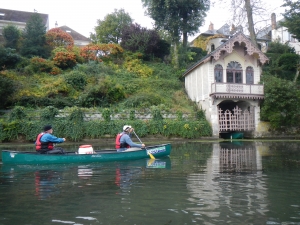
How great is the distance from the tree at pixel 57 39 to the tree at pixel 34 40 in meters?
0.96

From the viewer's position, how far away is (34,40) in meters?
41.0

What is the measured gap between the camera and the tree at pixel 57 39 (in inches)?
1695

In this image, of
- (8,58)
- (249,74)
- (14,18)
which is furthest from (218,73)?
(14,18)

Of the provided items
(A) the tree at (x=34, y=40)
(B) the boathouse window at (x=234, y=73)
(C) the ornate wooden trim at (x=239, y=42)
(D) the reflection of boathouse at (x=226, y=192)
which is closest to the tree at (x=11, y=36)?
(A) the tree at (x=34, y=40)

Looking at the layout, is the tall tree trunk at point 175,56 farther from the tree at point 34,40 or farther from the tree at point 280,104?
the tree at point 34,40

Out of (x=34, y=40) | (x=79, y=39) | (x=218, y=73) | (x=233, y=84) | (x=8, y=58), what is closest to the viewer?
(x=233, y=84)

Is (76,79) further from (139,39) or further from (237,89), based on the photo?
(237,89)

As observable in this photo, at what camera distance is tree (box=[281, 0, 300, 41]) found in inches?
1383

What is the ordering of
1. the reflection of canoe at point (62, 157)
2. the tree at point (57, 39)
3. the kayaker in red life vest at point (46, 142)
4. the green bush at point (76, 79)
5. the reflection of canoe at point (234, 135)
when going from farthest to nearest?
1. the tree at point (57, 39)
2. the green bush at point (76, 79)
3. the reflection of canoe at point (234, 135)
4. the kayaker in red life vest at point (46, 142)
5. the reflection of canoe at point (62, 157)

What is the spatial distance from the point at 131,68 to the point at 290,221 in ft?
115

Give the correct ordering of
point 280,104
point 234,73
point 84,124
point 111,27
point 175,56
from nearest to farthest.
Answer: point 84,124 → point 280,104 → point 234,73 → point 175,56 → point 111,27

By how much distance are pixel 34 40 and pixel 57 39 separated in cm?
361

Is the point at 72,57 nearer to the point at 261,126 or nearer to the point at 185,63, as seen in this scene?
the point at 185,63

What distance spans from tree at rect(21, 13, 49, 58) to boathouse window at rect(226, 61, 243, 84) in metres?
23.1
